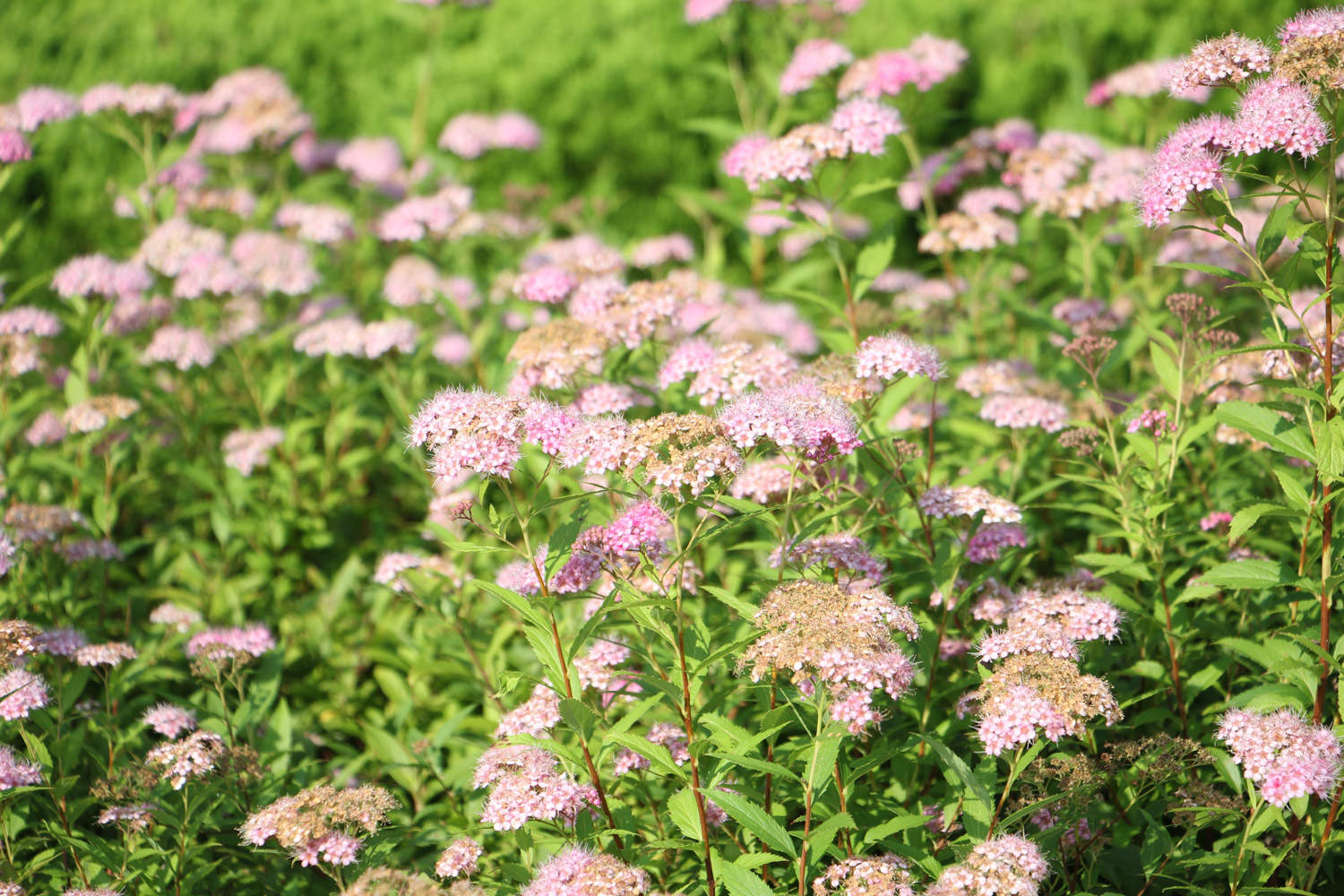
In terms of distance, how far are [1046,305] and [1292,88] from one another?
218 cm

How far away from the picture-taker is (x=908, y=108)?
468 cm

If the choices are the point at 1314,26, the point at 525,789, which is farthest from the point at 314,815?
the point at 1314,26

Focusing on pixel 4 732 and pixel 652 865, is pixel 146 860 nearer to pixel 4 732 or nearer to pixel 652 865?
pixel 4 732

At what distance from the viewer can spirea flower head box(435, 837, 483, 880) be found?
8.22 ft

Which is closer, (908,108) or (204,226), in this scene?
(908,108)

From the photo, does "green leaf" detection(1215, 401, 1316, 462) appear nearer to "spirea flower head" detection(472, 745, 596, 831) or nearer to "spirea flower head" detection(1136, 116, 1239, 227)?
"spirea flower head" detection(1136, 116, 1239, 227)

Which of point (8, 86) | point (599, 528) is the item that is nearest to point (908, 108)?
point (599, 528)

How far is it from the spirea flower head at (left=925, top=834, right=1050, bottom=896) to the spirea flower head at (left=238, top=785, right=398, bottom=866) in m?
1.20

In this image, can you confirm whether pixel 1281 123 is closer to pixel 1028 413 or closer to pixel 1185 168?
pixel 1185 168

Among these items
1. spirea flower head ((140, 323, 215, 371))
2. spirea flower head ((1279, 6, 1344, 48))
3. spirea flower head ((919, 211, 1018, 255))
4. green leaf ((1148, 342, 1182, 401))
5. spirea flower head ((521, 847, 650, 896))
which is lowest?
spirea flower head ((521, 847, 650, 896))

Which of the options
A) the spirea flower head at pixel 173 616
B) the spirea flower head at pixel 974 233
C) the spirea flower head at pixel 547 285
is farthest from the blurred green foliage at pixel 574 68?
the spirea flower head at pixel 173 616

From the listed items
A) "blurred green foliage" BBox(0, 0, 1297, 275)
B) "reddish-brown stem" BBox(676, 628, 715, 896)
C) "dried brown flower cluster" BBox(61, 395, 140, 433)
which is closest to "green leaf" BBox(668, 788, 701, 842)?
"reddish-brown stem" BBox(676, 628, 715, 896)

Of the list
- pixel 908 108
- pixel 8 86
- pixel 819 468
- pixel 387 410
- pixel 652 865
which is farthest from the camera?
pixel 8 86

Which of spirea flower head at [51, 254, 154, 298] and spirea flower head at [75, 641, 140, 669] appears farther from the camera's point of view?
spirea flower head at [51, 254, 154, 298]
